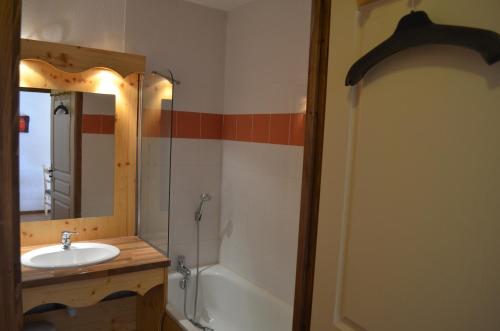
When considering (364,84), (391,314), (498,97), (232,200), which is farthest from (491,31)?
(232,200)

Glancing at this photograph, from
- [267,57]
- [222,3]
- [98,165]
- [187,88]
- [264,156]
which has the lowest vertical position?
[98,165]

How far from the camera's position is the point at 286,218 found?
236cm

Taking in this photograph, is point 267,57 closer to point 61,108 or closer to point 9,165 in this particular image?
point 61,108

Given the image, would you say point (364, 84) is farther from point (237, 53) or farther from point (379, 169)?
point (237, 53)

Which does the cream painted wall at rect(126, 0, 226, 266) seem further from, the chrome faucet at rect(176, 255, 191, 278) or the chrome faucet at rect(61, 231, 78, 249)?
the chrome faucet at rect(61, 231, 78, 249)

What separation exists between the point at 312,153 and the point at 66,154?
1655mm

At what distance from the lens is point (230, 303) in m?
2.72

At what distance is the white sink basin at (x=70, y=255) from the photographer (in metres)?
1.90

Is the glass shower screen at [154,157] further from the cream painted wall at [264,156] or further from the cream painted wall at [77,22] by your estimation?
the cream painted wall at [264,156]

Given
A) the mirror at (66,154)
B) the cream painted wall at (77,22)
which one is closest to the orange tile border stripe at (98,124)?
the mirror at (66,154)

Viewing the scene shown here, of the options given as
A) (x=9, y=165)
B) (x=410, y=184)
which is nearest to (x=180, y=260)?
(x=410, y=184)

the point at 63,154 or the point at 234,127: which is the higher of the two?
the point at 234,127

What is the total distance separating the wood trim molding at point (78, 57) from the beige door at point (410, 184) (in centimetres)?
158

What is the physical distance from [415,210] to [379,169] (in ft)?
0.48
